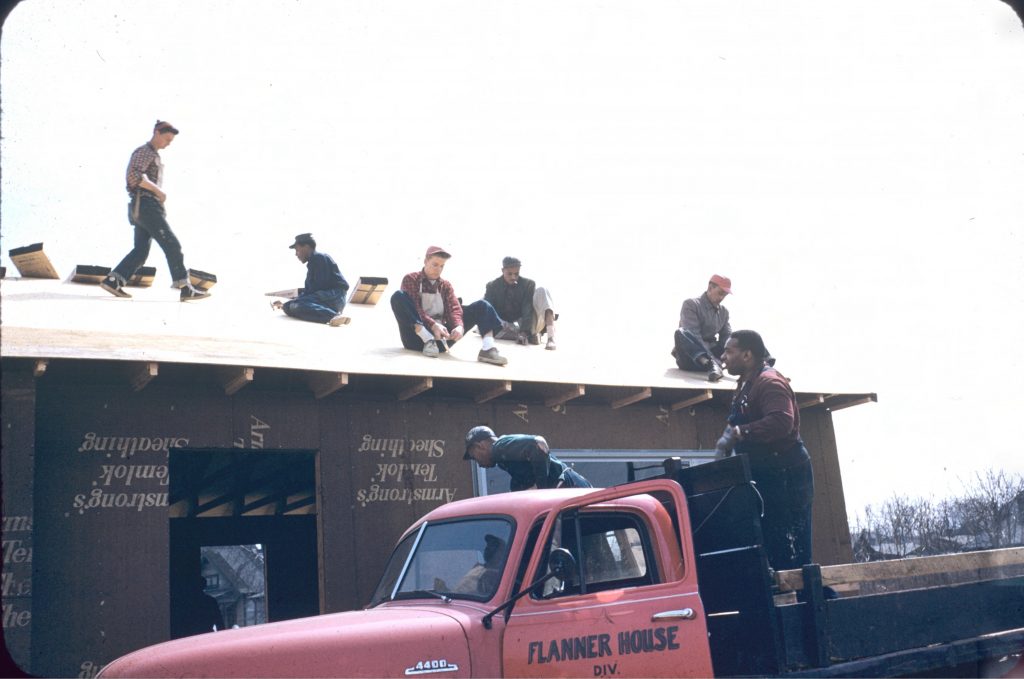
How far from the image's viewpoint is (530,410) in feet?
35.6

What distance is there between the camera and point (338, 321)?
11320 mm

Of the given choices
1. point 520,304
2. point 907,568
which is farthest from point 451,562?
point 520,304

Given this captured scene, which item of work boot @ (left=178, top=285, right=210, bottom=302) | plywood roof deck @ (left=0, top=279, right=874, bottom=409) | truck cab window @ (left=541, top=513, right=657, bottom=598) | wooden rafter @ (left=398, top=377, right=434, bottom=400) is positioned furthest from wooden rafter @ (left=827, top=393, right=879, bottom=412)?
truck cab window @ (left=541, top=513, right=657, bottom=598)

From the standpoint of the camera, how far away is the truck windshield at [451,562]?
493cm

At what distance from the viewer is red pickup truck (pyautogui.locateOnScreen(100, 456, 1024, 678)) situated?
14.4 feet

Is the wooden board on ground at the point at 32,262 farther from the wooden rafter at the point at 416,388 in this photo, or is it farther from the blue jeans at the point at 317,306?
the wooden rafter at the point at 416,388

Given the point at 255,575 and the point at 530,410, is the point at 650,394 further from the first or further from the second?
the point at 255,575

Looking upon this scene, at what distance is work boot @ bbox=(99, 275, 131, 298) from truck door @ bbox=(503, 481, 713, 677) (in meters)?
7.20

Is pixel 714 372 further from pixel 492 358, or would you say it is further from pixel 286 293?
pixel 286 293

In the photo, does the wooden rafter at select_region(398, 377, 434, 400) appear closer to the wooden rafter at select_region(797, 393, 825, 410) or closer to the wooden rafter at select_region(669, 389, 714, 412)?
the wooden rafter at select_region(669, 389, 714, 412)

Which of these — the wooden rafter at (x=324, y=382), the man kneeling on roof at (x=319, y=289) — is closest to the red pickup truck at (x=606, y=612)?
the wooden rafter at (x=324, y=382)

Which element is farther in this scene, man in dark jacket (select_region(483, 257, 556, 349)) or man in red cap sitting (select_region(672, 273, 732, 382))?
man in dark jacket (select_region(483, 257, 556, 349))

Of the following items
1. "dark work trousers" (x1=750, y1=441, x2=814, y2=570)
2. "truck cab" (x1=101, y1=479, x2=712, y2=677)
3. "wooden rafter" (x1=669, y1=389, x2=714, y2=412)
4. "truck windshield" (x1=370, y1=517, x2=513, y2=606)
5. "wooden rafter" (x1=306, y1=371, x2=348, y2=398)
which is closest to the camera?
"truck cab" (x1=101, y1=479, x2=712, y2=677)

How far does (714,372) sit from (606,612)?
770cm
